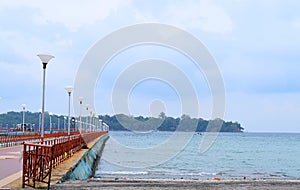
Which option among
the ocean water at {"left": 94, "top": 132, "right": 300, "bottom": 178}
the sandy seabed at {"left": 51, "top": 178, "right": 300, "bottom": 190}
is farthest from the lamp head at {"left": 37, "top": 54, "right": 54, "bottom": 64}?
the ocean water at {"left": 94, "top": 132, "right": 300, "bottom": 178}

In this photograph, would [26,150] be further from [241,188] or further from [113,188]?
[241,188]

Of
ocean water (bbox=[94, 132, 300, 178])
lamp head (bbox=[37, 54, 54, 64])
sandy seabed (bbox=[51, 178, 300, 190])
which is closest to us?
sandy seabed (bbox=[51, 178, 300, 190])

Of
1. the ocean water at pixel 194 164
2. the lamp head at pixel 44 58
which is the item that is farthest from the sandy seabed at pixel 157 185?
the ocean water at pixel 194 164

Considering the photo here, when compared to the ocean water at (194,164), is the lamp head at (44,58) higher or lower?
higher

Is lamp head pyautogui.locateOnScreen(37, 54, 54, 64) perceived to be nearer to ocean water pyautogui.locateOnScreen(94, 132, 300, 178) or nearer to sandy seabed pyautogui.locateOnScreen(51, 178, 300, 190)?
sandy seabed pyautogui.locateOnScreen(51, 178, 300, 190)

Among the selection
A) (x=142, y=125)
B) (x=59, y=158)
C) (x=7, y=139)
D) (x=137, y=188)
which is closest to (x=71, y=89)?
(x=7, y=139)

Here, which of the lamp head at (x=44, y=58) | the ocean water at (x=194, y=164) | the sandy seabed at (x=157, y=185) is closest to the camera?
the sandy seabed at (x=157, y=185)

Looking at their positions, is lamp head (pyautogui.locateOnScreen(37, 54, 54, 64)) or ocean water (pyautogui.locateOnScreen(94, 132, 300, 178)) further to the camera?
ocean water (pyautogui.locateOnScreen(94, 132, 300, 178))

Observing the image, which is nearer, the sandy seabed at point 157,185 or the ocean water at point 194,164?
the sandy seabed at point 157,185

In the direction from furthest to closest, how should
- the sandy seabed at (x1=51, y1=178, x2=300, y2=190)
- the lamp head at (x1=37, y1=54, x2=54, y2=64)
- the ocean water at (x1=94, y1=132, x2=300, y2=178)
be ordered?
the ocean water at (x1=94, y1=132, x2=300, y2=178)
the lamp head at (x1=37, y1=54, x2=54, y2=64)
the sandy seabed at (x1=51, y1=178, x2=300, y2=190)

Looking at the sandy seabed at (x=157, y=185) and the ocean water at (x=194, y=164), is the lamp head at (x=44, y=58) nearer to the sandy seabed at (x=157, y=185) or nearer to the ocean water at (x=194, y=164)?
the sandy seabed at (x=157, y=185)

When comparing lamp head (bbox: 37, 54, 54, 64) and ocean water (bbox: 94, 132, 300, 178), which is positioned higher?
lamp head (bbox: 37, 54, 54, 64)

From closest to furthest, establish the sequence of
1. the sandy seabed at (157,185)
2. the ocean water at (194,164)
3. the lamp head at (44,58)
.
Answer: the sandy seabed at (157,185)
the lamp head at (44,58)
the ocean water at (194,164)

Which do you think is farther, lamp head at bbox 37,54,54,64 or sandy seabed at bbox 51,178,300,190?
lamp head at bbox 37,54,54,64
